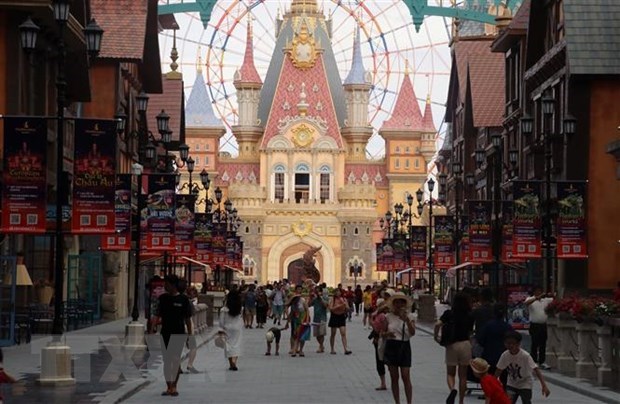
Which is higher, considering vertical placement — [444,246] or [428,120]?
[428,120]

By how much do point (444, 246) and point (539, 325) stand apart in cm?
2875

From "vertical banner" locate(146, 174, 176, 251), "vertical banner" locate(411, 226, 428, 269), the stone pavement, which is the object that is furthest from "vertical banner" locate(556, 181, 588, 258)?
"vertical banner" locate(411, 226, 428, 269)

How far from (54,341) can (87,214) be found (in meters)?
5.41

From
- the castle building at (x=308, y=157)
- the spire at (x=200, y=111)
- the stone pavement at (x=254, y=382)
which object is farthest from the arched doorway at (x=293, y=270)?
the stone pavement at (x=254, y=382)

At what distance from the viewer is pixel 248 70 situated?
161 m

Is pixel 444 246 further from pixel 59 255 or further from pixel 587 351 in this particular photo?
pixel 59 255

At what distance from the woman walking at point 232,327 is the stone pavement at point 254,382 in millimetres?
370

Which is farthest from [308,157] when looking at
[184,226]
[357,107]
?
[184,226]

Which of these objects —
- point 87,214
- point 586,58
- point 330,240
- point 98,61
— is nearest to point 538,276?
point 586,58

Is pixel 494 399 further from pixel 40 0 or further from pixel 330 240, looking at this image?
pixel 330 240

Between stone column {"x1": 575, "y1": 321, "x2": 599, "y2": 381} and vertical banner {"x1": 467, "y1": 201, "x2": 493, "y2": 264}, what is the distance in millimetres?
20475

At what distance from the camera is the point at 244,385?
995 inches

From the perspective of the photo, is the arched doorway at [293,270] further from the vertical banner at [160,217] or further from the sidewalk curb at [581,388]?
the sidewalk curb at [581,388]

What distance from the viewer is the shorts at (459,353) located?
67.4ft
